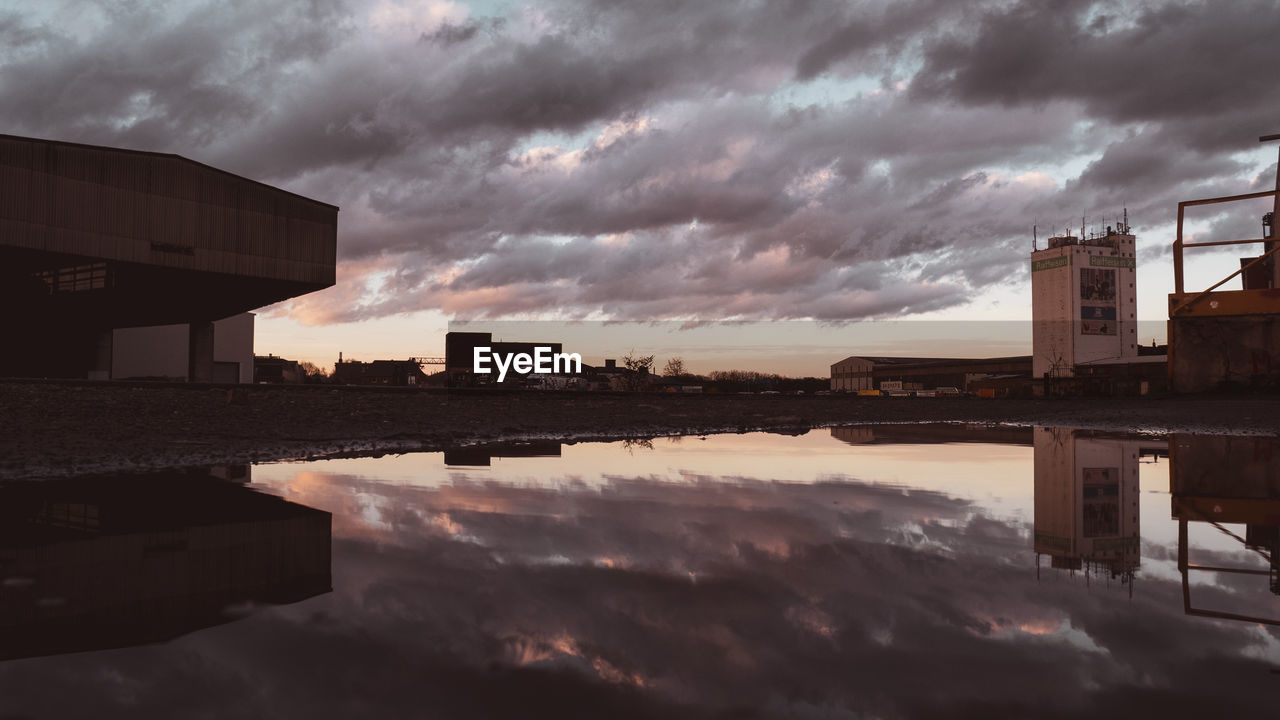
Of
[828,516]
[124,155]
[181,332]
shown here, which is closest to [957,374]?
[181,332]

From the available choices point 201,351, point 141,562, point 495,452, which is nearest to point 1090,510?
point 141,562

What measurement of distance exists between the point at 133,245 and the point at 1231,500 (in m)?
34.8

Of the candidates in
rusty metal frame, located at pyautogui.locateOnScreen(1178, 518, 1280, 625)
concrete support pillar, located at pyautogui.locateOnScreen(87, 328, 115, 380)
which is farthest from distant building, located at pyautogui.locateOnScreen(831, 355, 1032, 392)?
rusty metal frame, located at pyautogui.locateOnScreen(1178, 518, 1280, 625)

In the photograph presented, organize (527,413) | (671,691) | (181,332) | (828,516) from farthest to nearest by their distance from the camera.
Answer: (181,332) < (527,413) < (828,516) < (671,691)

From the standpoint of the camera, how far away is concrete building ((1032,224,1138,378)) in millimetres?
132625

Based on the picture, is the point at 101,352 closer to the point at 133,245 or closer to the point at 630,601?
the point at 133,245

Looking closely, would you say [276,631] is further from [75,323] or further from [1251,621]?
[75,323]

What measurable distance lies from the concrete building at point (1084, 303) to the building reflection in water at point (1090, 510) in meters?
134

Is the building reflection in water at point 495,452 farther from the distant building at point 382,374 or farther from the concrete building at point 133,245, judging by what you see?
the distant building at point 382,374

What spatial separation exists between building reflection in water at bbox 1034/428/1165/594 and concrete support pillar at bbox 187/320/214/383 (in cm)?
4231

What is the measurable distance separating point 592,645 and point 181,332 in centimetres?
6424

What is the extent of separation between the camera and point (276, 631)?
3.04 meters

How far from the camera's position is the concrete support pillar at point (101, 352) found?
45656mm

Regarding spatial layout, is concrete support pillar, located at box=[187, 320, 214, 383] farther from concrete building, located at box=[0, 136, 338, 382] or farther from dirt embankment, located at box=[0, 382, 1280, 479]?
dirt embankment, located at box=[0, 382, 1280, 479]
